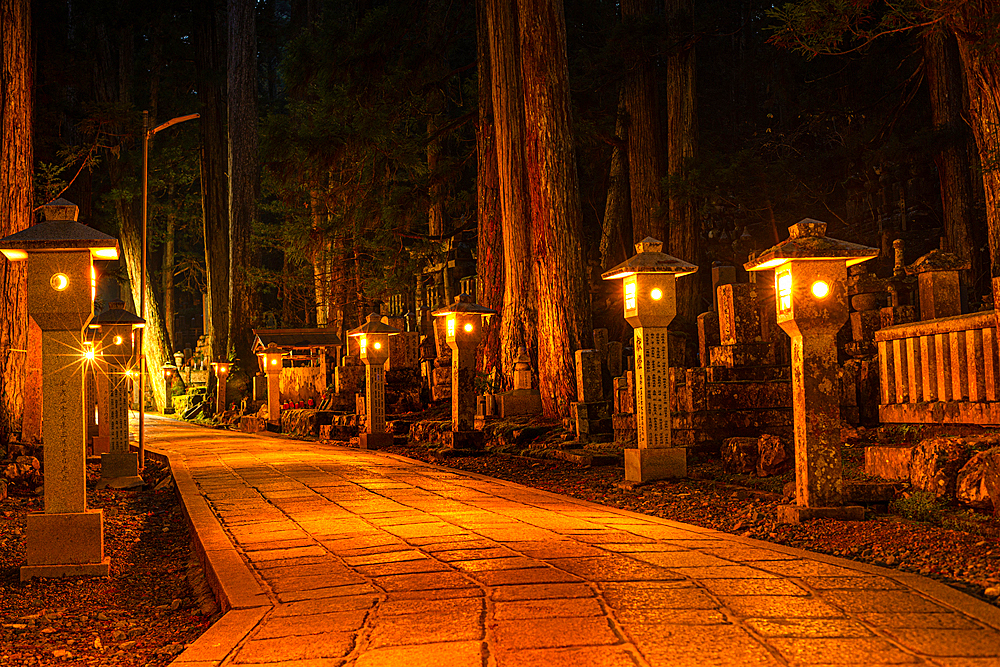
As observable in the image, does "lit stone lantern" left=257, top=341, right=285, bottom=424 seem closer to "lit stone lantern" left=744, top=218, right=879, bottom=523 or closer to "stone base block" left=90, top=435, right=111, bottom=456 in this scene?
"stone base block" left=90, top=435, right=111, bottom=456

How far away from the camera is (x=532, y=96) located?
16984 mm

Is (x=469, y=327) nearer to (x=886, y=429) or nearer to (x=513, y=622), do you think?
(x=886, y=429)

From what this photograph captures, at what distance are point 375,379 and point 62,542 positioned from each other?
1069 cm

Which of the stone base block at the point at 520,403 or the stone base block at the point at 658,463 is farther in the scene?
the stone base block at the point at 520,403

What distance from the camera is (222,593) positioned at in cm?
552

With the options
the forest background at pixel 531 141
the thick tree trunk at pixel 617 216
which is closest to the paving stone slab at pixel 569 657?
the forest background at pixel 531 141

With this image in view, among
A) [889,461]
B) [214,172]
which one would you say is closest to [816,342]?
[889,461]

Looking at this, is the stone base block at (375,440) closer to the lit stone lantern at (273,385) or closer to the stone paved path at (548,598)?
the stone paved path at (548,598)

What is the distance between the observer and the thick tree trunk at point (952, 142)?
17984 millimetres

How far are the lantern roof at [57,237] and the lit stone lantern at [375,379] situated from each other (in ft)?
34.0

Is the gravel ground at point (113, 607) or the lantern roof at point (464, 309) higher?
the lantern roof at point (464, 309)

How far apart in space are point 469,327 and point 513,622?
12101 millimetres

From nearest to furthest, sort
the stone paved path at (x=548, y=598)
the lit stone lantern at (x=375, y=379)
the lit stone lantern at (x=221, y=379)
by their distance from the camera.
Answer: the stone paved path at (x=548, y=598)
the lit stone lantern at (x=375, y=379)
the lit stone lantern at (x=221, y=379)

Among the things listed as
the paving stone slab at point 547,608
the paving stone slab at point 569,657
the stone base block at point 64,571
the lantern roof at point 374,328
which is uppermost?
the lantern roof at point 374,328
